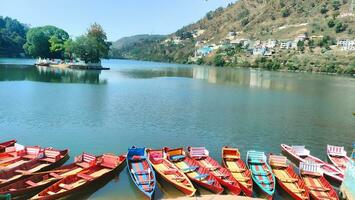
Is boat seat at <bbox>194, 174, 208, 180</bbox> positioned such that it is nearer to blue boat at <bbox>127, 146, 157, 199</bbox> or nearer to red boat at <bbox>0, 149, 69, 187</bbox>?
blue boat at <bbox>127, 146, 157, 199</bbox>

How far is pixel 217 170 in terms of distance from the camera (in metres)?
23.4

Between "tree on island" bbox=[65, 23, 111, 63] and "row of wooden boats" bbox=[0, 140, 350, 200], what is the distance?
8872 centimetres

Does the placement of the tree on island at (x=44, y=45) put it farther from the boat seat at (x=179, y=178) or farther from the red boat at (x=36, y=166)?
the boat seat at (x=179, y=178)

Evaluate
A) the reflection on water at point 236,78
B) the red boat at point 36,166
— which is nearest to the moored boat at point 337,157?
the red boat at point 36,166

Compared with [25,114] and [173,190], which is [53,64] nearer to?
[25,114]

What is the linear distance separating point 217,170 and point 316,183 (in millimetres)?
6330

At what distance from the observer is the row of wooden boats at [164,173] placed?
1967cm

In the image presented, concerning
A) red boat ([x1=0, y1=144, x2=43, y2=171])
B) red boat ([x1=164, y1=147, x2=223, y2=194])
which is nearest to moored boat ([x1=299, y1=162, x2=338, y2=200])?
red boat ([x1=164, y1=147, x2=223, y2=194])

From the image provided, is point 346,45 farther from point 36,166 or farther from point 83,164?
point 36,166

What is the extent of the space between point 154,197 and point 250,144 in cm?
1575

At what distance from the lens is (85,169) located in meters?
21.9

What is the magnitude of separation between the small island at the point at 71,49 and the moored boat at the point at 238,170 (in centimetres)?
9198

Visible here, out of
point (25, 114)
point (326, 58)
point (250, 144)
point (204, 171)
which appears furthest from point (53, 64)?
point (326, 58)

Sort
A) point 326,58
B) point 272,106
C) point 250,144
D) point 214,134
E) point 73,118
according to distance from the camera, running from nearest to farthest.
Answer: point 250,144 → point 214,134 → point 73,118 → point 272,106 → point 326,58
